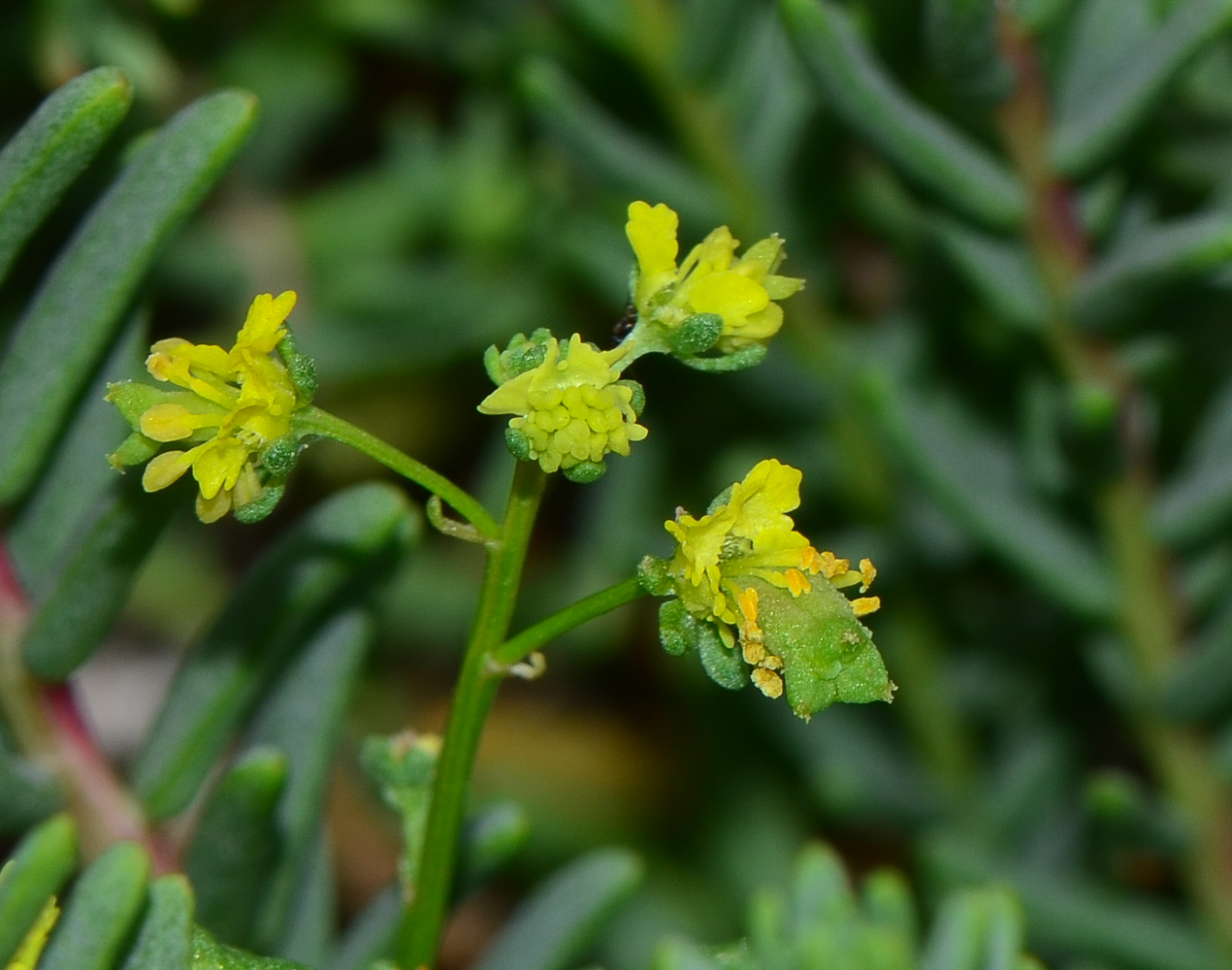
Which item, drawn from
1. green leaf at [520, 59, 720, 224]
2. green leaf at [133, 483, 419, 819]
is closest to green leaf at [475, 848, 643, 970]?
green leaf at [133, 483, 419, 819]

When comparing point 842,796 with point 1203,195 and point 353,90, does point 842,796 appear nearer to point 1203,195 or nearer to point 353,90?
point 1203,195

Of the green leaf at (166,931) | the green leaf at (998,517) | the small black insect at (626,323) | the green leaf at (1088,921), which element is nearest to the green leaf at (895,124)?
the green leaf at (998,517)

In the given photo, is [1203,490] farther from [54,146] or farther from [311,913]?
[54,146]

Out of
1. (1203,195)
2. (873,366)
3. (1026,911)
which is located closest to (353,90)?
(873,366)

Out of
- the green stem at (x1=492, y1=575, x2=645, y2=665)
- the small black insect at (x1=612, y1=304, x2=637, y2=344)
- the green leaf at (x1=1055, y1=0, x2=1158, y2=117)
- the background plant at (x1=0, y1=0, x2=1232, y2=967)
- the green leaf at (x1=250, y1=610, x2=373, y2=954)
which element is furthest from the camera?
the green leaf at (x1=1055, y1=0, x2=1158, y2=117)

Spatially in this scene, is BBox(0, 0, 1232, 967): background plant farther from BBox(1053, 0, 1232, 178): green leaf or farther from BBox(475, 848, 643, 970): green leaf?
BBox(475, 848, 643, 970): green leaf

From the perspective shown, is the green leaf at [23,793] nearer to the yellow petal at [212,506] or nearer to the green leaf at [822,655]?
the yellow petal at [212,506]

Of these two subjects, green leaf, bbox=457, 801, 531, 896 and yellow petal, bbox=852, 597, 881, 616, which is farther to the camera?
green leaf, bbox=457, 801, 531, 896
